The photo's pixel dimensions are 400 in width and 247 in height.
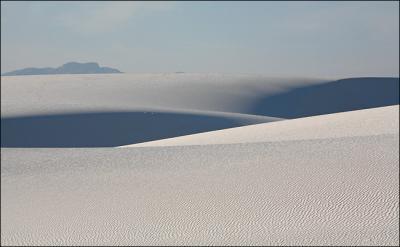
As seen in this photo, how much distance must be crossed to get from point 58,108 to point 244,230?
925 inches

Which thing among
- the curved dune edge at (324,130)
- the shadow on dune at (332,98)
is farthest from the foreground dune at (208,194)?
the shadow on dune at (332,98)

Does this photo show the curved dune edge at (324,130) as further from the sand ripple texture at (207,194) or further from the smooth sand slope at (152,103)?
the smooth sand slope at (152,103)

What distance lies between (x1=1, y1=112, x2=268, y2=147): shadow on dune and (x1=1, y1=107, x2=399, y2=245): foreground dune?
15559 millimetres

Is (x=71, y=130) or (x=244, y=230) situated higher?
(x=244, y=230)

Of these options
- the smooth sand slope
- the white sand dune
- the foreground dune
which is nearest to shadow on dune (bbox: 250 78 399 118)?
the smooth sand slope

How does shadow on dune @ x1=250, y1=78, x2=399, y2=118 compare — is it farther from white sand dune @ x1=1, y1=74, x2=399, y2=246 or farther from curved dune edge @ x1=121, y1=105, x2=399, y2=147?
white sand dune @ x1=1, y1=74, x2=399, y2=246

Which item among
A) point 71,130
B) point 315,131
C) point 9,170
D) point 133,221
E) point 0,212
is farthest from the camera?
point 71,130

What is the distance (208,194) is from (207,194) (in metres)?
Answer: 0.01

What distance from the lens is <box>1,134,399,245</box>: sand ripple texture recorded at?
20.0 ft

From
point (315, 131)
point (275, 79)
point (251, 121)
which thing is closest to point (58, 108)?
point (251, 121)

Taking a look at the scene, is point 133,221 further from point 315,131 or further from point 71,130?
point 71,130

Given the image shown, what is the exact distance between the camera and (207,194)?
7695mm

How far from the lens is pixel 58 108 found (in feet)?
94.0

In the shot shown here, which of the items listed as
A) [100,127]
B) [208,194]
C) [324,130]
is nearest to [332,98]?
[100,127]
